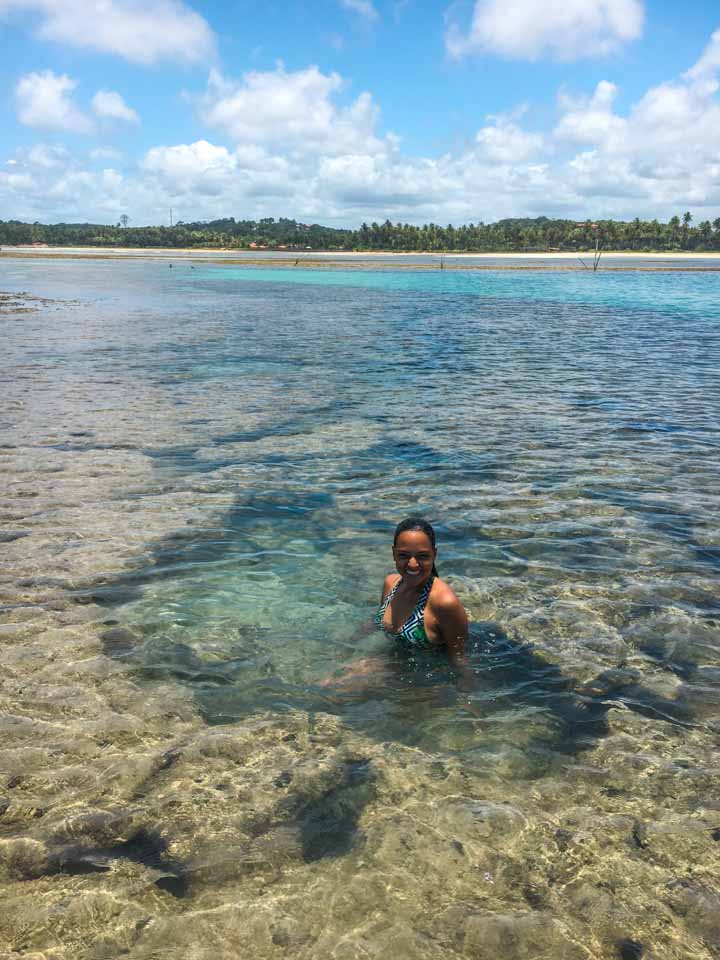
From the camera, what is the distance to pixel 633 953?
3.66 m

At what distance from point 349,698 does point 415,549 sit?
1.40m

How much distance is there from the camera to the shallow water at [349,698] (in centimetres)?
395

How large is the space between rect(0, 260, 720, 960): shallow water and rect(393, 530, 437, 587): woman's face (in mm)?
933

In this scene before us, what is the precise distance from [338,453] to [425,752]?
8.70m

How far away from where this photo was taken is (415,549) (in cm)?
610

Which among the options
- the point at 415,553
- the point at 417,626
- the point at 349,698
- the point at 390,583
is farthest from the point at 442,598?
the point at 349,698

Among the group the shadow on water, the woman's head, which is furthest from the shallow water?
the woman's head

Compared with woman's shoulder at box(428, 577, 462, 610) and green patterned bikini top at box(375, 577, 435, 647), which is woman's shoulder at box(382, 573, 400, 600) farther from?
woman's shoulder at box(428, 577, 462, 610)

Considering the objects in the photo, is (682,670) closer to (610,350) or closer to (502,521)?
(502,521)

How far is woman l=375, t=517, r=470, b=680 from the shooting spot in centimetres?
613

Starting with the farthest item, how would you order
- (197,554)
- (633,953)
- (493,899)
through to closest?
(197,554) < (493,899) < (633,953)

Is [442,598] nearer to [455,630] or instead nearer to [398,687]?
[455,630]

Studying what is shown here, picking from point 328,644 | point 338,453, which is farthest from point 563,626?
point 338,453

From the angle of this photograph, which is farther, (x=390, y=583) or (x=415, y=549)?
(x=390, y=583)
